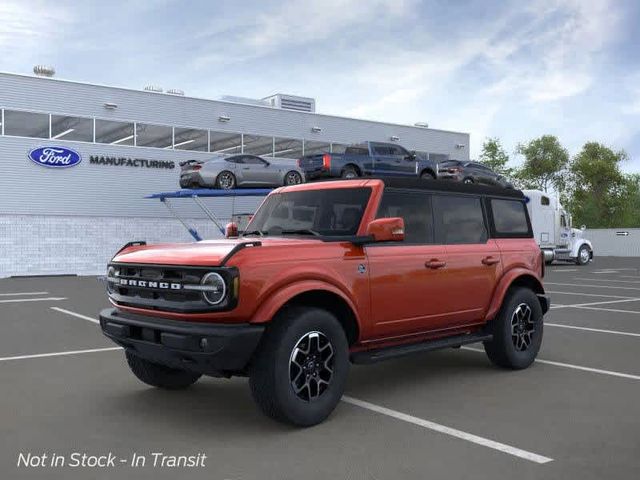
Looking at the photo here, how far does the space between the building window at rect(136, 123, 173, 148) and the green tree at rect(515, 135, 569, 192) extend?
52.0 meters

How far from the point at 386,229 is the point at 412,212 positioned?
1.03 metres

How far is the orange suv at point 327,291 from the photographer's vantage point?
15.2 feet

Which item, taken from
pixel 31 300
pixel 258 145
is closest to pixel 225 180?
pixel 31 300

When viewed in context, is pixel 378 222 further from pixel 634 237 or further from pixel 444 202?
pixel 634 237

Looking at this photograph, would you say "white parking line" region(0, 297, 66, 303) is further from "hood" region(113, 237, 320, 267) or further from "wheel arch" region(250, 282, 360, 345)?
"wheel arch" region(250, 282, 360, 345)

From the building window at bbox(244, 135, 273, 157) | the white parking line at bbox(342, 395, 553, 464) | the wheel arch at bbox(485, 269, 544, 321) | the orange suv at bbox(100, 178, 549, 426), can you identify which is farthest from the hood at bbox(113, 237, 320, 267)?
the building window at bbox(244, 135, 273, 157)

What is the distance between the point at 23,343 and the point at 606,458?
7548 millimetres

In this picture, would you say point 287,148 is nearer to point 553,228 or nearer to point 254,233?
point 553,228

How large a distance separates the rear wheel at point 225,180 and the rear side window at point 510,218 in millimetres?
16534

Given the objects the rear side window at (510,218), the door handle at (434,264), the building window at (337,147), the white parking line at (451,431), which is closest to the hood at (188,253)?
the door handle at (434,264)

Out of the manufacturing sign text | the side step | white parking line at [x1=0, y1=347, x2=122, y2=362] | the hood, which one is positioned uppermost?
the manufacturing sign text

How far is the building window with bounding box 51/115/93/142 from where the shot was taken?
27.2 m

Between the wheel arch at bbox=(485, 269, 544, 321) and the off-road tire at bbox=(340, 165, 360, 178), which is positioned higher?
the off-road tire at bbox=(340, 165, 360, 178)

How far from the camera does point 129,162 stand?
1141 inches
